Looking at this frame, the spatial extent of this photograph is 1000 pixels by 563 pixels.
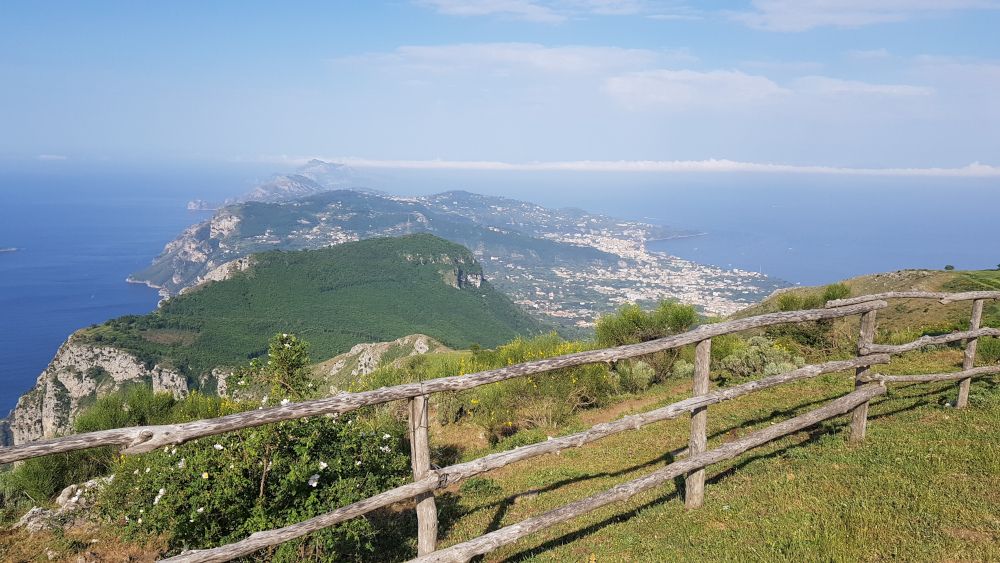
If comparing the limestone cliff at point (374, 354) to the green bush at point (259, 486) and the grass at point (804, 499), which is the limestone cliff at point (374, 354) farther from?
the green bush at point (259, 486)

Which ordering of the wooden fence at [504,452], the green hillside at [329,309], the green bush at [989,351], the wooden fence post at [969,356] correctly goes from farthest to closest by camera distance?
the green hillside at [329,309] < the green bush at [989,351] < the wooden fence post at [969,356] < the wooden fence at [504,452]

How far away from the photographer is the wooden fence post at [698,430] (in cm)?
430

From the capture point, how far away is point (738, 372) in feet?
37.2

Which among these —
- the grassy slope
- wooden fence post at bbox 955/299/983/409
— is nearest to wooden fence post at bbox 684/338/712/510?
wooden fence post at bbox 955/299/983/409

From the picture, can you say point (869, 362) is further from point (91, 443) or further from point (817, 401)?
point (91, 443)

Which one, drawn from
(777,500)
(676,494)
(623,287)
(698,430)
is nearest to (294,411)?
(698,430)

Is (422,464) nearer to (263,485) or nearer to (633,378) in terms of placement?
(263,485)

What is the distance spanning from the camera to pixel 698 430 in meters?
4.35

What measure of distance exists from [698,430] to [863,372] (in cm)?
226

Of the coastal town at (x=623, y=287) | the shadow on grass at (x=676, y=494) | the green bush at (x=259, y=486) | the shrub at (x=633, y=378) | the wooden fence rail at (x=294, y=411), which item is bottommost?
the coastal town at (x=623, y=287)

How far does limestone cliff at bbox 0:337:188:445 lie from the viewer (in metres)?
68.0

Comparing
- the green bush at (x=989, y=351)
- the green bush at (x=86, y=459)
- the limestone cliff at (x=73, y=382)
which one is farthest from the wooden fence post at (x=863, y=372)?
the limestone cliff at (x=73, y=382)

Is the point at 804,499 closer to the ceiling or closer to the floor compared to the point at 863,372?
closer to the floor

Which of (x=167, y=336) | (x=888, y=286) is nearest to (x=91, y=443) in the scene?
(x=888, y=286)
